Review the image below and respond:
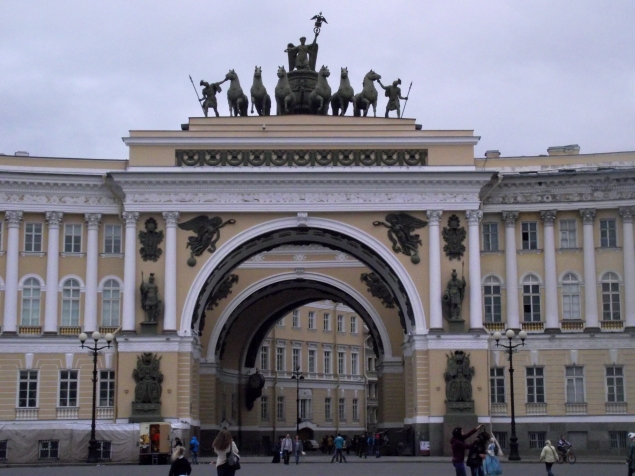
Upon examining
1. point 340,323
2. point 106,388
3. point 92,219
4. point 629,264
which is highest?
point 92,219

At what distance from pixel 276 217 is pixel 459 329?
29.7ft

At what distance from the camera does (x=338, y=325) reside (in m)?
85.8

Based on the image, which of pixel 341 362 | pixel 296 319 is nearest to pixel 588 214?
pixel 296 319

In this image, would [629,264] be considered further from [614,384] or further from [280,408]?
[280,408]

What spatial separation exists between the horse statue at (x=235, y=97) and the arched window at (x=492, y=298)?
519 inches

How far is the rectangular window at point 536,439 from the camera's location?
156 ft

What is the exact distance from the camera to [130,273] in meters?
46.8

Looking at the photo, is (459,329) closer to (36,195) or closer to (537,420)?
(537,420)


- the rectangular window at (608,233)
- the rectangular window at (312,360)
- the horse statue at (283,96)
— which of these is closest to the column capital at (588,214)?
the rectangular window at (608,233)

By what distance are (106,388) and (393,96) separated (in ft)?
58.9

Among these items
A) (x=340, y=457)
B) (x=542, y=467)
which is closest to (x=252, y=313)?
(x=340, y=457)

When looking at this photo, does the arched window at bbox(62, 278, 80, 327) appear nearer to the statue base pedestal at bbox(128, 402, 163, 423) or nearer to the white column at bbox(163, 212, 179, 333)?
the white column at bbox(163, 212, 179, 333)

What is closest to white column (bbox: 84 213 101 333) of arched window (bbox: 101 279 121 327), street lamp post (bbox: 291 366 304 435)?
arched window (bbox: 101 279 121 327)

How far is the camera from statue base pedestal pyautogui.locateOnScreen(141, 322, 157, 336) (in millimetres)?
46312
